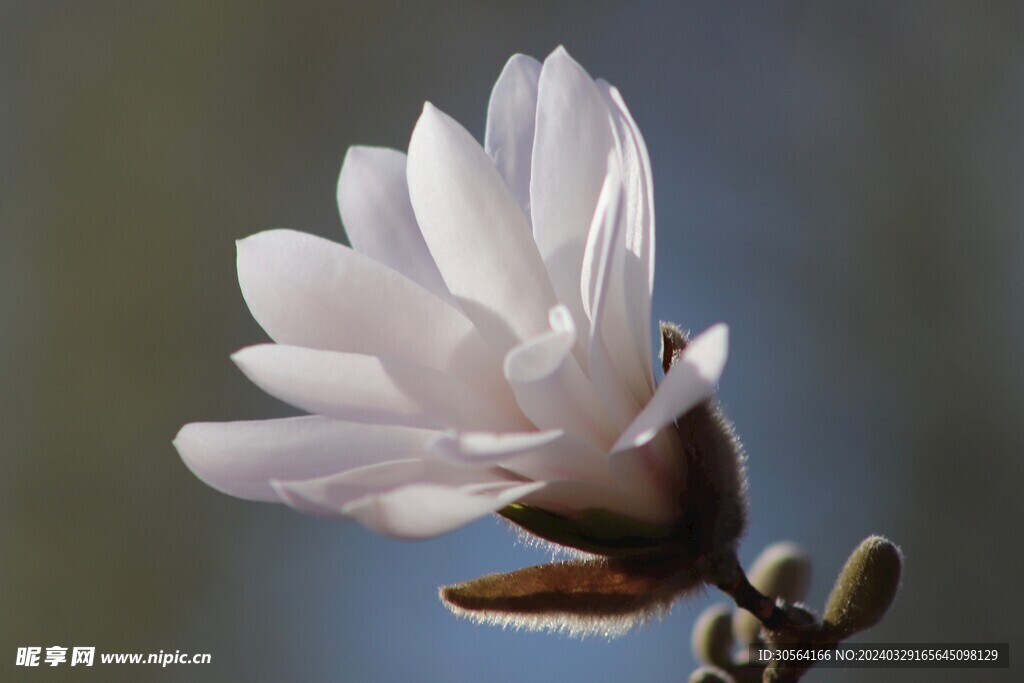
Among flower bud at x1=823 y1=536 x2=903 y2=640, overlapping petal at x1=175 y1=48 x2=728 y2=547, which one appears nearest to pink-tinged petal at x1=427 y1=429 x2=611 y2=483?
overlapping petal at x1=175 y1=48 x2=728 y2=547

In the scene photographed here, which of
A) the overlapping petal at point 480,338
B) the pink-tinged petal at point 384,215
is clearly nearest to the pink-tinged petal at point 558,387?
the overlapping petal at point 480,338

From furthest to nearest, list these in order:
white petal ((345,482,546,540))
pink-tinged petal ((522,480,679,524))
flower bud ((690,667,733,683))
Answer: flower bud ((690,667,733,683)) < pink-tinged petal ((522,480,679,524)) < white petal ((345,482,546,540))

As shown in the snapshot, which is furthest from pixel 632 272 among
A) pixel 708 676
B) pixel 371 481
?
pixel 708 676

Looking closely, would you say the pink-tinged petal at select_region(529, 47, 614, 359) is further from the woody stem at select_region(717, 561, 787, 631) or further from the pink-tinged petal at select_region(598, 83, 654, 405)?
the woody stem at select_region(717, 561, 787, 631)

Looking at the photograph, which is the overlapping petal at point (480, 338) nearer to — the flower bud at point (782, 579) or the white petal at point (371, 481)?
the white petal at point (371, 481)

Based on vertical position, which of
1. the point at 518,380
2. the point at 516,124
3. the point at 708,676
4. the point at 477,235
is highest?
the point at 516,124

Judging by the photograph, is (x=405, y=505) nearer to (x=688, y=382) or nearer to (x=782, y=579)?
(x=688, y=382)

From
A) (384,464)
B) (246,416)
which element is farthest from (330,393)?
(246,416)
